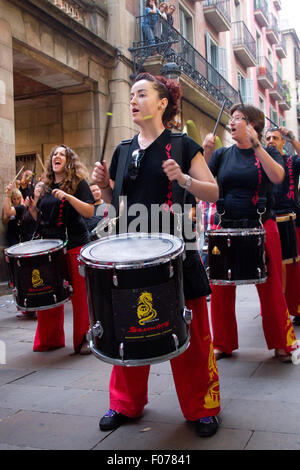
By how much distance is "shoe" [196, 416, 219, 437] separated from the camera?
101 inches

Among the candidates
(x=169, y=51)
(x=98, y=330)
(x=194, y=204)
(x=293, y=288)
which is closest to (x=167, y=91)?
(x=194, y=204)

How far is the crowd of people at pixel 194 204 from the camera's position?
2.70 meters

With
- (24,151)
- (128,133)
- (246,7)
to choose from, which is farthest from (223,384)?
(246,7)

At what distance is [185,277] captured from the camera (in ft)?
8.74

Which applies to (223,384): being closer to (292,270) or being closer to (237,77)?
(292,270)

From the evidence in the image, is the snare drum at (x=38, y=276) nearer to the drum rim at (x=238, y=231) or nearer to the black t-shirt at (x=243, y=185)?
the drum rim at (x=238, y=231)

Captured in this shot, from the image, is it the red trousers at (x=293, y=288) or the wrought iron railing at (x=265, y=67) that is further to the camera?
the wrought iron railing at (x=265, y=67)

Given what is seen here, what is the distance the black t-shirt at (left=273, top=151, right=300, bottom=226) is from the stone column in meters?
4.74

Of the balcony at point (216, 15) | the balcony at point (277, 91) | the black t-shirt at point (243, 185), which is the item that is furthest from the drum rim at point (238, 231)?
the balcony at point (277, 91)

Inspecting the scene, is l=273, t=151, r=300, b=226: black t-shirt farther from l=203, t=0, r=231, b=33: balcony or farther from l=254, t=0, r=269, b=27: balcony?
l=254, t=0, r=269, b=27: balcony

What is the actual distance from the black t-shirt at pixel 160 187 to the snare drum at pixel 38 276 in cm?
166

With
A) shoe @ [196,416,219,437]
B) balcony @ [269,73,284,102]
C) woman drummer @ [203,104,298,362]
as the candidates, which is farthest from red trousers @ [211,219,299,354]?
balcony @ [269,73,284,102]

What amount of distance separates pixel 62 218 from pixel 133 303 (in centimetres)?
248
